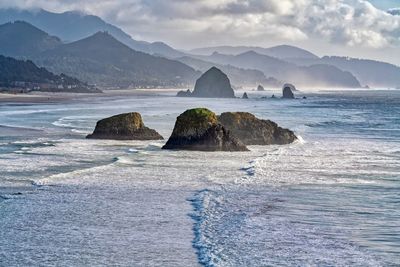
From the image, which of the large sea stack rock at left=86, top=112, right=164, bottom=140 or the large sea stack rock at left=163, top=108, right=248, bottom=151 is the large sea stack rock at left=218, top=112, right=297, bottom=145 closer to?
the large sea stack rock at left=163, top=108, right=248, bottom=151

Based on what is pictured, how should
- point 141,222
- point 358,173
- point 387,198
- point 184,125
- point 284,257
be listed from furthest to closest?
point 184,125, point 358,173, point 387,198, point 141,222, point 284,257

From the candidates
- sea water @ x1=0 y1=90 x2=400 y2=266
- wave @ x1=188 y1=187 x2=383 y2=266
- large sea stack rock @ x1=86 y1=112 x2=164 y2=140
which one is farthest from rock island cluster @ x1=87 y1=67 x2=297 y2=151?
wave @ x1=188 y1=187 x2=383 y2=266

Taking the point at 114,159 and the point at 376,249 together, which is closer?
the point at 376,249

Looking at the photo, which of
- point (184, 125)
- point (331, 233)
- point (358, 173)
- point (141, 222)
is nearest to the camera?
point (331, 233)

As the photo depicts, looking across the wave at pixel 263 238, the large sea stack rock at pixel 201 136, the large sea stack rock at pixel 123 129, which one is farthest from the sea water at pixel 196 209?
the large sea stack rock at pixel 123 129

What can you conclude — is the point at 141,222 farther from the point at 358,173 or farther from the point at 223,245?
the point at 358,173

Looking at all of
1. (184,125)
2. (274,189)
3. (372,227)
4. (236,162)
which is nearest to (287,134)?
(184,125)
